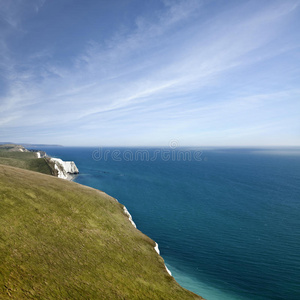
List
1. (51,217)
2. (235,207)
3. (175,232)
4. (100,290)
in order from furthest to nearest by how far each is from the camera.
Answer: (235,207)
(175,232)
(51,217)
(100,290)

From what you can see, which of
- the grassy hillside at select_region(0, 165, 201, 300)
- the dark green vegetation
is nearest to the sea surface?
the dark green vegetation

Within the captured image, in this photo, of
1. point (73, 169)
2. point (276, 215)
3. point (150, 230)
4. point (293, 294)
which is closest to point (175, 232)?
point (150, 230)

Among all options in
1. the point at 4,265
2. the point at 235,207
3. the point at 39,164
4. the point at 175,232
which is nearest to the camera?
the point at 4,265

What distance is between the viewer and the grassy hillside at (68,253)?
18.5 m

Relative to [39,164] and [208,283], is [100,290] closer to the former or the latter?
[208,283]

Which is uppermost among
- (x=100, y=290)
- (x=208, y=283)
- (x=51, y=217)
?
(x=51, y=217)

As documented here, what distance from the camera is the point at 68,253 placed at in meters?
24.2

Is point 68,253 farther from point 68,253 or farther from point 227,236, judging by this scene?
point 227,236

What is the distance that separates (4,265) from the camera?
18.0 m

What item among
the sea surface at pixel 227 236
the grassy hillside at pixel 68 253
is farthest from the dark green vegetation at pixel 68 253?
the sea surface at pixel 227 236

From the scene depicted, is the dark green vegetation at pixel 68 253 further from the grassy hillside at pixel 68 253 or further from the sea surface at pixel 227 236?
the sea surface at pixel 227 236

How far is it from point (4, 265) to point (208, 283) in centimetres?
3456

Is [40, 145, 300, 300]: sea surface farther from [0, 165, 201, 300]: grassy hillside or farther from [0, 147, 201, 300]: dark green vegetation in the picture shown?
[0, 165, 201, 300]: grassy hillside

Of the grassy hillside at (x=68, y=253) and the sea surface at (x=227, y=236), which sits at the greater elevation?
the grassy hillside at (x=68, y=253)
